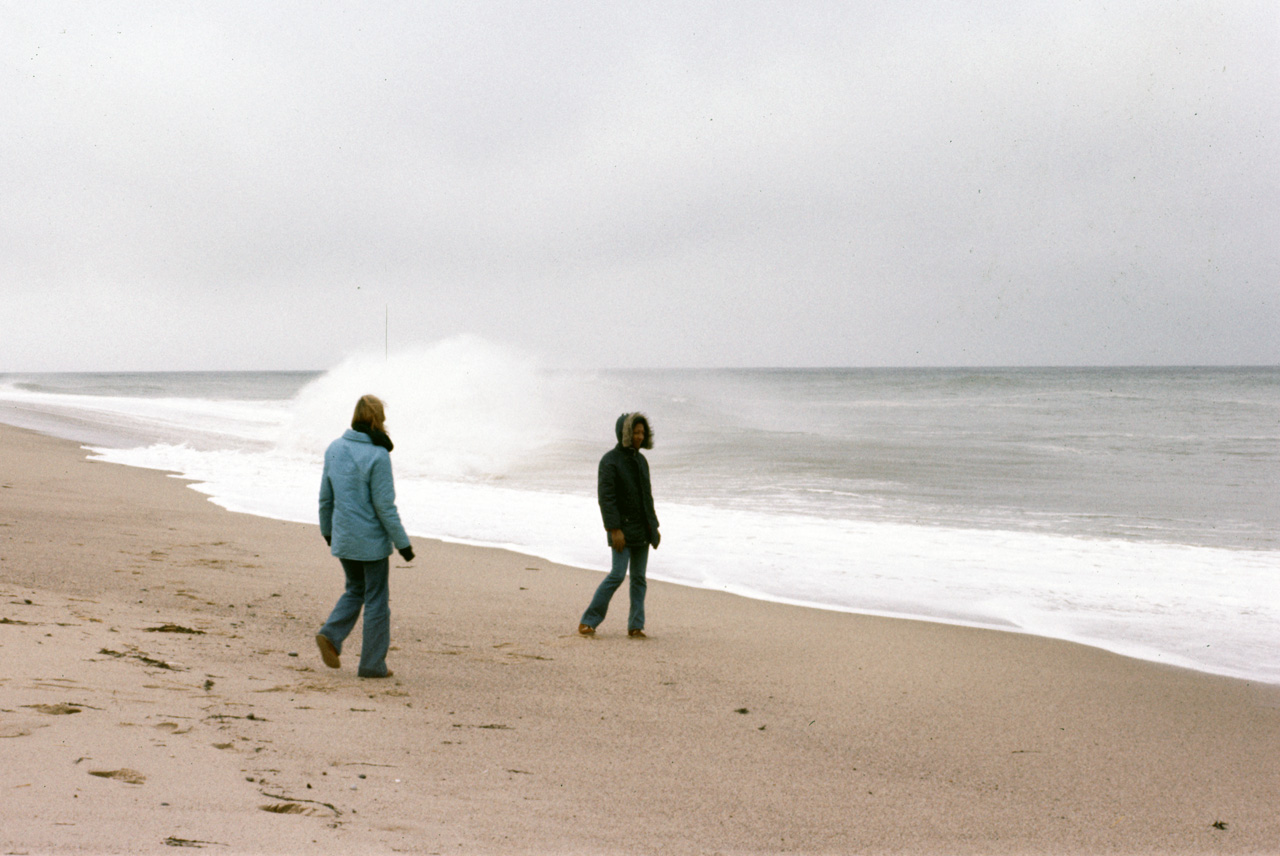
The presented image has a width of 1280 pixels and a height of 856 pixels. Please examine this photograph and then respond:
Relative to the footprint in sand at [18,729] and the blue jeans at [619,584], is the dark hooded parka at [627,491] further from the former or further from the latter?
the footprint in sand at [18,729]

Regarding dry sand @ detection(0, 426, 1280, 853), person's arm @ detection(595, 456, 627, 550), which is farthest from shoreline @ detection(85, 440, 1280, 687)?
person's arm @ detection(595, 456, 627, 550)

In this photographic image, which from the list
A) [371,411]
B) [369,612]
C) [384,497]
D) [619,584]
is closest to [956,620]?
[619,584]

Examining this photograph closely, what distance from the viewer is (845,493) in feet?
53.3

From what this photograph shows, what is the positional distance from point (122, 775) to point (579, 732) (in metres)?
2.19

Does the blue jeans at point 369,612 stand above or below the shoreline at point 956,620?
above

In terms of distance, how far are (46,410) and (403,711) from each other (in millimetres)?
37312

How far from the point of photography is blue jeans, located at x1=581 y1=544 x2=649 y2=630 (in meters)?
7.15

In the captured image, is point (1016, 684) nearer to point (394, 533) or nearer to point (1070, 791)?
point (1070, 791)

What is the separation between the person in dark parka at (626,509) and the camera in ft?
23.2

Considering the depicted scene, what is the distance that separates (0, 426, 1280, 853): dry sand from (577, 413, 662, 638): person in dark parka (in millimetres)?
311

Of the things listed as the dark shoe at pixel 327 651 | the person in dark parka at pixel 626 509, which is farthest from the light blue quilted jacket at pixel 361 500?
the person in dark parka at pixel 626 509

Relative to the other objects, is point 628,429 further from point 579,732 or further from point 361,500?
point 579,732

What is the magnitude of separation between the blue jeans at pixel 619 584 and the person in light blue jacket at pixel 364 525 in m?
1.83

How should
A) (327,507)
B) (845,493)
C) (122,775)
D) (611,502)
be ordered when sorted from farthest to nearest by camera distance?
(845,493), (611,502), (327,507), (122,775)
